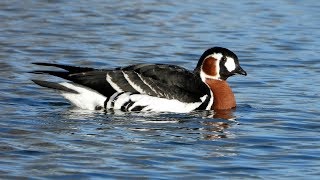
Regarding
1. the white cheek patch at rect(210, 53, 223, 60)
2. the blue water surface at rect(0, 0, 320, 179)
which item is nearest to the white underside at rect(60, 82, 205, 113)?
the blue water surface at rect(0, 0, 320, 179)

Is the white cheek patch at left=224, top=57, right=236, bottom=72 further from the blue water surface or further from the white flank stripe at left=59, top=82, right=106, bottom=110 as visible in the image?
the white flank stripe at left=59, top=82, right=106, bottom=110

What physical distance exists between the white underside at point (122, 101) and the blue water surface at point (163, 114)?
6.6 inches

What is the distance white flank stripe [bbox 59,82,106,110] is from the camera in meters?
14.5

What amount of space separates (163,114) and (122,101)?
541mm

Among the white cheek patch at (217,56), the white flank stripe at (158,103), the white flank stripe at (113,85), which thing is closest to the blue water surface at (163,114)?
the white flank stripe at (158,103)

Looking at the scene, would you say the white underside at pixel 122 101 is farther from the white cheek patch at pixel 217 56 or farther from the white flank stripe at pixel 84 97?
the white cheek patch at pixel 217 56

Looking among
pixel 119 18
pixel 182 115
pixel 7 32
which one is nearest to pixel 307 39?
pixel 119 18

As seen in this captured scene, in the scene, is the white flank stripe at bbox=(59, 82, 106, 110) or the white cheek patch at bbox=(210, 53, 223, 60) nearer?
the white flank stripe at bbox=(59, 82, 106, 110)

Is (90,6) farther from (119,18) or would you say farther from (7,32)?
(7,32)

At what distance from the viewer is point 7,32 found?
20.5 m

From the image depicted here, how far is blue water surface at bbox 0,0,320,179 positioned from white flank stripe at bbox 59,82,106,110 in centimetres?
20

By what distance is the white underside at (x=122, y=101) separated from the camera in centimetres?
1456

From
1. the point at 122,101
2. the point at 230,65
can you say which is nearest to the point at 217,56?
the point at 230,65

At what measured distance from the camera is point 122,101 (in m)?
14.6
